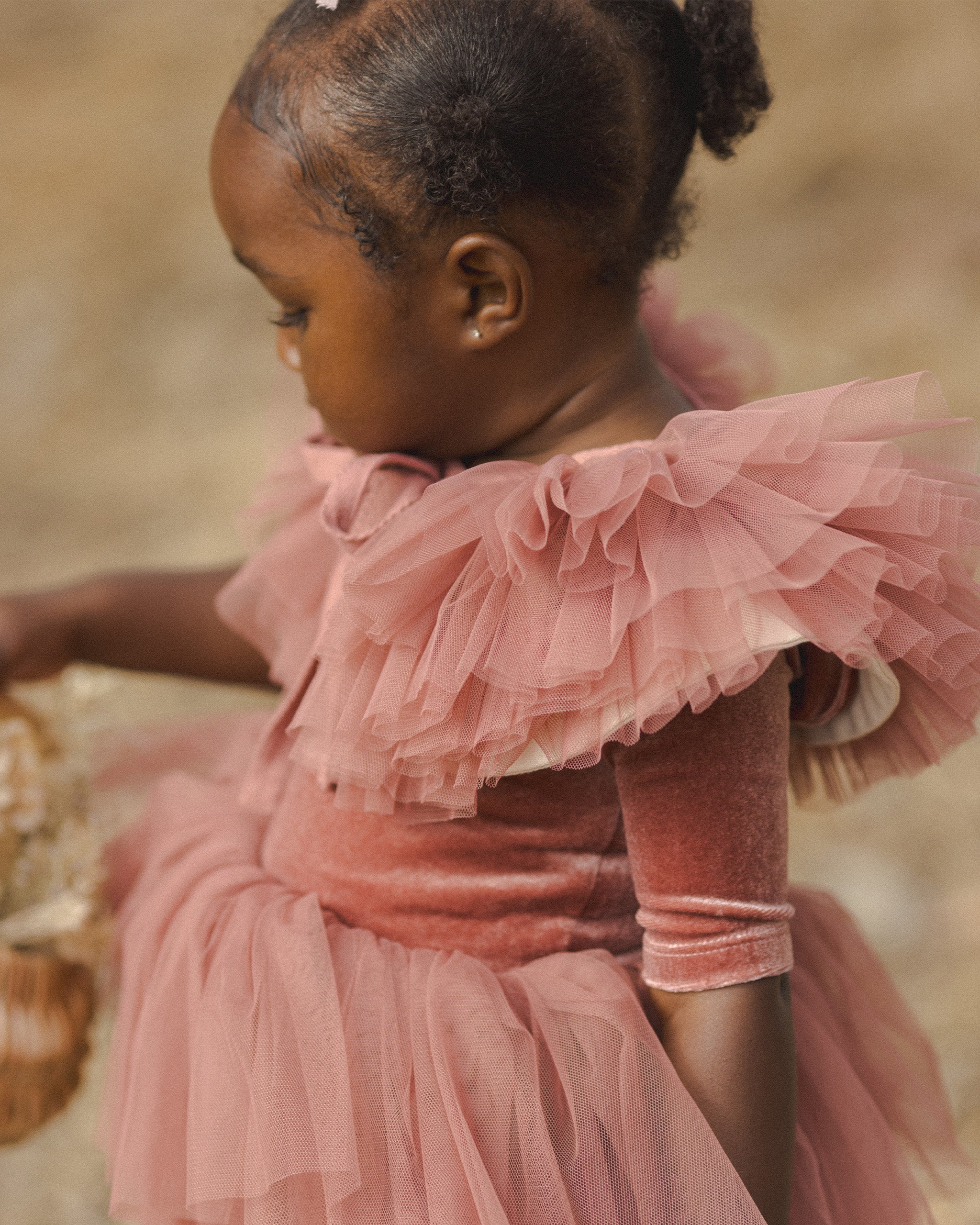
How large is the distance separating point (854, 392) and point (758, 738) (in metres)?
0.18

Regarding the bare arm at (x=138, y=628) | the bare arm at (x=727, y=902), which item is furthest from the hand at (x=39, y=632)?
the bare arm at (x=727, y=902)

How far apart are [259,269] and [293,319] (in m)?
0.03

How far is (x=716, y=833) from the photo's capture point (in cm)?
63

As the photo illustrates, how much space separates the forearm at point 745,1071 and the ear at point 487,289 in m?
0.38

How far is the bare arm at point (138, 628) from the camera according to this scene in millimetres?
972

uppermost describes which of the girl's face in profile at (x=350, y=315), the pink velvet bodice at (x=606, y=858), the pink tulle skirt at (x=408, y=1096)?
the girl's face in profile at (x=350, y=315)

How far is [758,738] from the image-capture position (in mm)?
634

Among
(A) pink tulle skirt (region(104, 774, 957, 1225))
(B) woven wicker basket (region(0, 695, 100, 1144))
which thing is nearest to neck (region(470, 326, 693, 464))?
(A) pink tulle skirt (region(104, 774, 957, 1225))

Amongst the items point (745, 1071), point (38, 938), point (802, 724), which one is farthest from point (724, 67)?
point (38, 938)

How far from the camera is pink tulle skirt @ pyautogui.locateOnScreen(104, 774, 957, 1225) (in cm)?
63

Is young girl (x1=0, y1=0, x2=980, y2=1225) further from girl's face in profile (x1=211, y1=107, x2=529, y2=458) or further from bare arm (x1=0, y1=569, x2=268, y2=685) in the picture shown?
bare arm (x1=0, y1=569, x2=268, y2=685)

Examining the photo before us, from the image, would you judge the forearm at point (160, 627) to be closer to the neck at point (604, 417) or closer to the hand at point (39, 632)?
the hand at point (39, 632)

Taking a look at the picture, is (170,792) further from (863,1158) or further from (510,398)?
(863,1158)

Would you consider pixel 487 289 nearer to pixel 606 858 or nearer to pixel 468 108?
pixel 468 108
